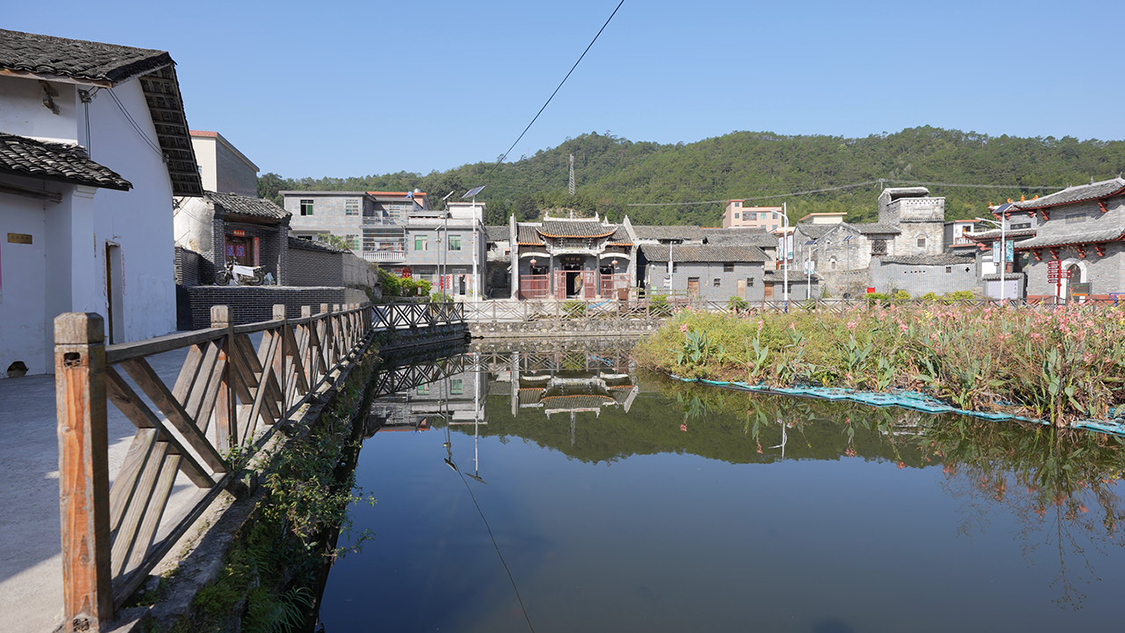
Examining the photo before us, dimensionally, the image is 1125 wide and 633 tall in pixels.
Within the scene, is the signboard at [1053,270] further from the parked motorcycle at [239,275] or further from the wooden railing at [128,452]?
the wooden railing at [128,452]

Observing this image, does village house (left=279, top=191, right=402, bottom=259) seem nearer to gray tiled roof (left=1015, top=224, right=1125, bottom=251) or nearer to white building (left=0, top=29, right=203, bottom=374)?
white building (left=0, top=29, right=203, bottom=374)

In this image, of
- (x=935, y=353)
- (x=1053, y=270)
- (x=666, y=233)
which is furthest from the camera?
(x=666, y=233)

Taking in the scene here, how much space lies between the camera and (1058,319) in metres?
8.55

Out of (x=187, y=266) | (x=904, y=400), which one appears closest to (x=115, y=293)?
(x=187, y=266)

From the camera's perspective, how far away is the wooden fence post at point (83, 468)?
195 centimetres

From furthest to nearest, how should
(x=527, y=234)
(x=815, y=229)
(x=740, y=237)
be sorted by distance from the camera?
(x=815, y=229), (x=740, y=237), (x=527, y=234)

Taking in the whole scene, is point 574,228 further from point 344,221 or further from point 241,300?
point 241,300

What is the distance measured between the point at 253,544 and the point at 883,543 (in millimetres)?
4660

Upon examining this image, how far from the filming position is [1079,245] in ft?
91.1

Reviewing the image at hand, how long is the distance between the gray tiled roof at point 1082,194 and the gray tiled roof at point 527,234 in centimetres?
2486

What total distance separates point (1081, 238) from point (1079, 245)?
370 millimetres

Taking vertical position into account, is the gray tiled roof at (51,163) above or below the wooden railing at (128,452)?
above

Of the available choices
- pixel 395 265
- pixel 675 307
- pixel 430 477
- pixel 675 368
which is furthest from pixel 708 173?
pixel 430 477

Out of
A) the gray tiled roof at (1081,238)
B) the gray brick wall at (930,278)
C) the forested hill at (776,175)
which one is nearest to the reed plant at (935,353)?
the gray tiled roof at (1081,238)
